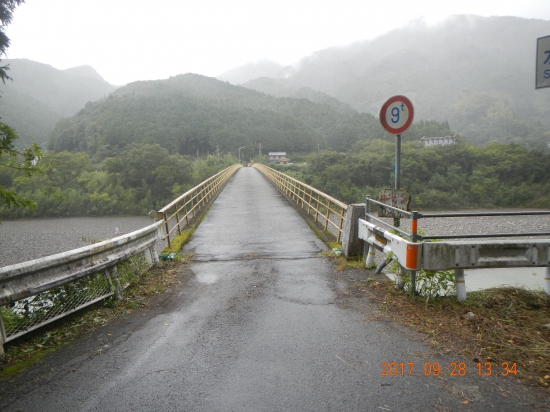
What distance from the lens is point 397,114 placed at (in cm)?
544

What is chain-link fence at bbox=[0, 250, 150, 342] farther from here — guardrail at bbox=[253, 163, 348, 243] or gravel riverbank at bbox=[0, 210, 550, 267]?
gravel riverbank at bbox=[0, 210, 550, 267]

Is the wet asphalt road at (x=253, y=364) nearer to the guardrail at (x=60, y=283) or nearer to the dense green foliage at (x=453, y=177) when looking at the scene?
the guardrail at (x=60, y=283)

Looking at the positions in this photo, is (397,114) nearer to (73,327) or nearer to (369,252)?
(369,252)

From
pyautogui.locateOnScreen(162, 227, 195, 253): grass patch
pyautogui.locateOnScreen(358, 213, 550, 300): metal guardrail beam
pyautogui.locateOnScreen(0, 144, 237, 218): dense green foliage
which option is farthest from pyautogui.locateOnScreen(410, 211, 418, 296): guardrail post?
pyautogui.locateOnScreen(0, 144, 237, 218): dense green foliage

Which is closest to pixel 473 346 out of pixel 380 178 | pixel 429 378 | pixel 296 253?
pixel 429 378

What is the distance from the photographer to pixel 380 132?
129375mm

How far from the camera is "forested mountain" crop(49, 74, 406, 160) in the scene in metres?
101

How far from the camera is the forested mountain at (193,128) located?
101 m

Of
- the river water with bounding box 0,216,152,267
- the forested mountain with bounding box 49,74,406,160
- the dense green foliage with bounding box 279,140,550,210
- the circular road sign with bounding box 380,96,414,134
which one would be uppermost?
the forested mountain with bounding box 49,74,406,160

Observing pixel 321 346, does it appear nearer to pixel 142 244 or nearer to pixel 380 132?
pixel 142 244

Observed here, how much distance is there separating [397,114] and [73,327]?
474 cm

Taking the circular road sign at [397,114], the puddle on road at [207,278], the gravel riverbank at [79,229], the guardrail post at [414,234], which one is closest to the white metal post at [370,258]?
the guardrail post at [414,234]

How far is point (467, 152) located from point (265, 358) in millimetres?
67624
